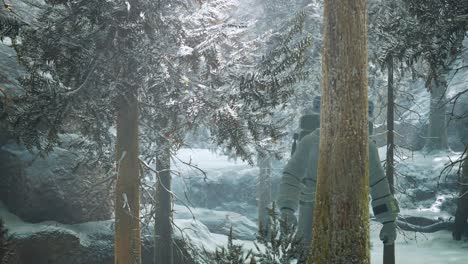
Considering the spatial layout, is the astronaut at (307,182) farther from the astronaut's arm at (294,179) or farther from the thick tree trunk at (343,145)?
the thick tree trunk at (343,145)

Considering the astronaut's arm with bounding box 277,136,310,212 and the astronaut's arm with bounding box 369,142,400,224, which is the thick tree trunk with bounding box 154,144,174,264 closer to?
the astronaut's arm with bounding box 277,136,310,212

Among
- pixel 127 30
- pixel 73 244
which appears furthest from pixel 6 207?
pixel 127 30

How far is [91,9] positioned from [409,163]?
55.3ft

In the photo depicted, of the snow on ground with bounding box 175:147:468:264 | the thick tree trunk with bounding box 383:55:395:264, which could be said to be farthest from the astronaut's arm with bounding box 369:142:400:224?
the snow on ground with bounding box 175:147:468:264

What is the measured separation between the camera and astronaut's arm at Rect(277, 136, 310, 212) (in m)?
8.09

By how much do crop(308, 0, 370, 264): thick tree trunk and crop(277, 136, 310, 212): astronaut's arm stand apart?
186 cm

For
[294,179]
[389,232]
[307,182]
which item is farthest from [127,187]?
[389,232]

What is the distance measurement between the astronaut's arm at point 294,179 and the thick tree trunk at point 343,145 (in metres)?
1.86

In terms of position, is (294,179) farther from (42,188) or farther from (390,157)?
(42,188)

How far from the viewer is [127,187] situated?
27.7 ft

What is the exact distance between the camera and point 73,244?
11.2 meters

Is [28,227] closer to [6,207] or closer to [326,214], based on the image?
[6,207]

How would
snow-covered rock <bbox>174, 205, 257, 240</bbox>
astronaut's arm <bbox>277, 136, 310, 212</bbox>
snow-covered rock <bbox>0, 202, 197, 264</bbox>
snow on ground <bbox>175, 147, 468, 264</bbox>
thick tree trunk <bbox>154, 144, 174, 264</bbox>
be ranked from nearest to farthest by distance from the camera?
astronaut's arm <bbox>277, 136, 310, 212</bbox>
snow-covered rock <bbox>0, 202, 197, 264</bbox>
thick tree trunk <bbox>154, 144, 174, 264</bbox>
snow on ground <bbox>175, 147, 468, 264</bbox>
snow-covered rock <bbox>174, 205, 257, 240</bbox>

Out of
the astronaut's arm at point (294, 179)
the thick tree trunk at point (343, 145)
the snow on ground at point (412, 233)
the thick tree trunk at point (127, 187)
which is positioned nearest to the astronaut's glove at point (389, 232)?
the astronaut's arm at point (294, 179)
